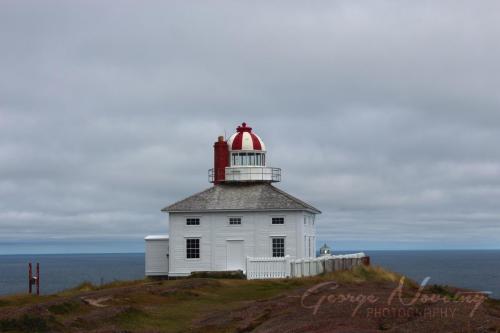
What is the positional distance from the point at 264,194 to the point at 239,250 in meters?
3.85

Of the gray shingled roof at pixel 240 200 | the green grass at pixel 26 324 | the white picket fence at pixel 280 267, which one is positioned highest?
the gray shingled roof at pixel 240 200

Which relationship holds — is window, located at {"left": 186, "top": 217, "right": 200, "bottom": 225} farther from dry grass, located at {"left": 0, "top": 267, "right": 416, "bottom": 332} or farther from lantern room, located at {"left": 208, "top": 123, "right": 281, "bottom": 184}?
dry grass, located at {"left": 0, "top": 267, "right": 416, "bottom": 332}

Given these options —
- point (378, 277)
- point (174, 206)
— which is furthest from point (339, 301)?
point (174, 206)

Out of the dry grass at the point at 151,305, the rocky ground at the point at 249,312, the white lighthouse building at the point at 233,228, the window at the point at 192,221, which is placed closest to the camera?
the rocky ground at the point at 249,312

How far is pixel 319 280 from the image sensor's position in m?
40.0

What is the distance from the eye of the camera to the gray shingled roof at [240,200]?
48.8m

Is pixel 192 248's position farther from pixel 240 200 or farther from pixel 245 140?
pixel 245 140

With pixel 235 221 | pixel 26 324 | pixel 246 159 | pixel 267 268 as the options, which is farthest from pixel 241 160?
pixel 26 324

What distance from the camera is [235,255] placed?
48906 millimetres

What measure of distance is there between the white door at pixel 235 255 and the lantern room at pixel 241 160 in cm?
479

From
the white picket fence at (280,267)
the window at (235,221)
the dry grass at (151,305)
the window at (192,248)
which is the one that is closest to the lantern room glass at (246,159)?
the window at (235,221)

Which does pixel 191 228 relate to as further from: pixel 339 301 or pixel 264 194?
pixel 339 301

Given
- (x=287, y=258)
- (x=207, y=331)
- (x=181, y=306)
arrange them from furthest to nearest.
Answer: (x=287, y=258), (x=181, y=306), (x=207, y=331)

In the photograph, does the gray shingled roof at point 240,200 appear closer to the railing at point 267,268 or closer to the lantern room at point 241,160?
the lantern room at point 241,160
